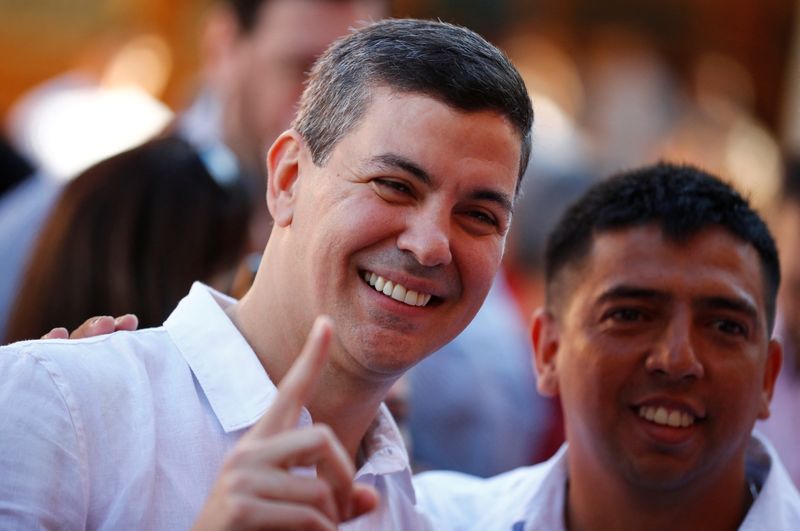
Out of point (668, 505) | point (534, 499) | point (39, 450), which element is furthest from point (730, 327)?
point (39, 450)

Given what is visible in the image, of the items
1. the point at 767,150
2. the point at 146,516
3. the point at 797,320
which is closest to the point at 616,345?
the point at 146,516

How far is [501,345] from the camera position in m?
4.84

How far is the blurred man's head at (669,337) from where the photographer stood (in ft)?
9.62

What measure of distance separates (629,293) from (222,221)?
1.51 metres

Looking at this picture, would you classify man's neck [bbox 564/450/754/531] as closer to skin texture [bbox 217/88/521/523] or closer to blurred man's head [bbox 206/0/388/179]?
skin texture [bbox 217/88/521/523]

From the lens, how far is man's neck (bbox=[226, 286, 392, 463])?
2.48 m

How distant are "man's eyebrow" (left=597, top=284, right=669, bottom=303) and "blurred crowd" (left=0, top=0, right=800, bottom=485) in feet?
1.50

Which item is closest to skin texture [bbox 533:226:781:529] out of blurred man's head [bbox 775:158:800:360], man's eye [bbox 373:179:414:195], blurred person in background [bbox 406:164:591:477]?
man's eye [bbox 373:179:414:195]

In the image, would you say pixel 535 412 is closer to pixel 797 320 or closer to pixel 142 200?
pixel 797 320

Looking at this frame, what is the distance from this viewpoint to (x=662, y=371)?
9.57 feet

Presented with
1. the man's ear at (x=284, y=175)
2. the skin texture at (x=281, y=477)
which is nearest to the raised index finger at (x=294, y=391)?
the skin texture at (x=281, y=477)

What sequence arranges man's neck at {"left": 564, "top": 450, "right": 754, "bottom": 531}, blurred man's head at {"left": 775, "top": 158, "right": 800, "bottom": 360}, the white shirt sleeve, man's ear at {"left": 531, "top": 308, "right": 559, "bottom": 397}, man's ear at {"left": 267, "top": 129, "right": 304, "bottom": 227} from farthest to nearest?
1. blurred man's head at {"left": 775, "top": 158, "right": 800, "bottom": 360}
2. man's ear at {"left": 531, "top": 308, "right": 559, "bottom": 397}
3. man's neck at {"left": 564, "top": 450, "right": 754, "bottom": 531}
4. man's ear at {"left": 267, "top": 129, "right": 304, "bottom": 227}
5. the white shirt sleeve

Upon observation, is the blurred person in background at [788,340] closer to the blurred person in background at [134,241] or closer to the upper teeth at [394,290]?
the blurred person in background at [134,241]

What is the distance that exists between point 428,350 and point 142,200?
5.81ft
